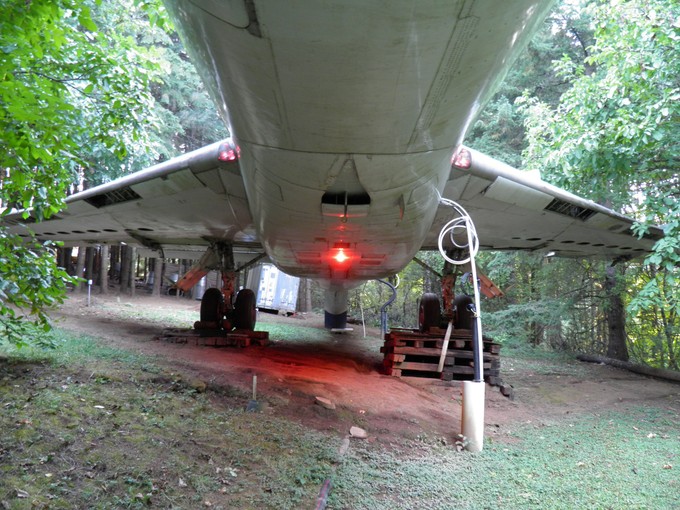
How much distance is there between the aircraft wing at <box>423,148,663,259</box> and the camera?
238 inches

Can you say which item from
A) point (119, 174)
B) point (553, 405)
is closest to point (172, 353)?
point (553, 405)

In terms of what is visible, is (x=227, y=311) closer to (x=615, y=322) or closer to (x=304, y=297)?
(x=615, y=322)

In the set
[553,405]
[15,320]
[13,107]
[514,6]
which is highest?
[514,6]

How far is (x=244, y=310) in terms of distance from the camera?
939cm

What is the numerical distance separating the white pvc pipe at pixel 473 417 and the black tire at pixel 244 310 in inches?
228

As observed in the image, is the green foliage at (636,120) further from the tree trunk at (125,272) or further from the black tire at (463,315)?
the tree trunk at (125,272)

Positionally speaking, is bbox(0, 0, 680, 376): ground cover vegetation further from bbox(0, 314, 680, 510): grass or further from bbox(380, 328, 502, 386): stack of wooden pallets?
bbox(380, 328, 502, 386): stack of wooden pallets

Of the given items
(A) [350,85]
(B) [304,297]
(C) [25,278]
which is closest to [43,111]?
(C) [25,278]

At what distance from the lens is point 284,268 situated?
303 inches

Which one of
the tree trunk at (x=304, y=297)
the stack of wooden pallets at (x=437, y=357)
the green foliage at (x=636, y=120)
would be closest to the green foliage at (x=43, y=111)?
the stack of wooden pallets at (x=437, y=357)

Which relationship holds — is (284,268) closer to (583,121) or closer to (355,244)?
(355,244)

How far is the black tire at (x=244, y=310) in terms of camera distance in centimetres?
938

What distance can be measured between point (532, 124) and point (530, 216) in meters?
2.94

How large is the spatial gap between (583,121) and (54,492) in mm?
7695
